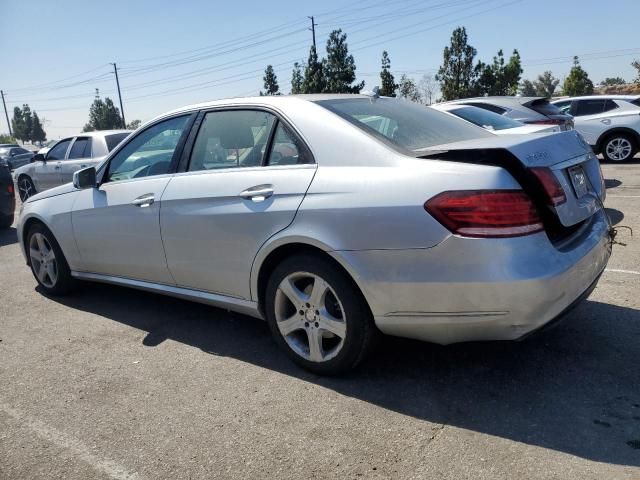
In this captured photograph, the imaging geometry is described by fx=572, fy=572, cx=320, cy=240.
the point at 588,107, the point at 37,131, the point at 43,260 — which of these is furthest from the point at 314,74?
the point at 37,131

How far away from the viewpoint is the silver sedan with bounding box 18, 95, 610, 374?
2.71 meters

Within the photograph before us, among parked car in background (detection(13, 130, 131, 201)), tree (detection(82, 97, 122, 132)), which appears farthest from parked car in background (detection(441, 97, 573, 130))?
tree (detection(82, 97, 122, 132))

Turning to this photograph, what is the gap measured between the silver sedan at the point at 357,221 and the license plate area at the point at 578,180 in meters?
0.01

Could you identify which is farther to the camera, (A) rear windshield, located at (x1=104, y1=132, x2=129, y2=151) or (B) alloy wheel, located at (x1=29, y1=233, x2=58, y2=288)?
(A) rear windshield, located at (x1=104, y1=132, x2=129, y2=151)

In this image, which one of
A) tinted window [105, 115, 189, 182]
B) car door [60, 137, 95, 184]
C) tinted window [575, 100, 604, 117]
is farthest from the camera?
tinted window [575, 100, 604, 117]

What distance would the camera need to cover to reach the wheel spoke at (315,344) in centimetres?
329

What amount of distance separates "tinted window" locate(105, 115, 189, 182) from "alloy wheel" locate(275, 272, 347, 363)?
4.74ft

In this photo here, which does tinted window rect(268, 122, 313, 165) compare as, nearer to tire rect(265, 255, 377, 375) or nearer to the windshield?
tire rect(265, 255, 377, 375)

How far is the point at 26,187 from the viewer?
13.0m

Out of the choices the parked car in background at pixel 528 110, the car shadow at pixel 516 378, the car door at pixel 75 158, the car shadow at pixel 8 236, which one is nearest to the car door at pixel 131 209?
the car shadow at pixel 516 378

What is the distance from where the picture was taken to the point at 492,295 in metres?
2.68

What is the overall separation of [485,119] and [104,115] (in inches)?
3420

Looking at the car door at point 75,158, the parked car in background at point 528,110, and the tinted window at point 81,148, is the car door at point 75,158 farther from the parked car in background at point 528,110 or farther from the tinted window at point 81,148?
the parked car in background at point 528,110

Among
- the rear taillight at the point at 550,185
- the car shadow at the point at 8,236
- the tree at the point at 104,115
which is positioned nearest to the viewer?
the rear taillight at the point at 550,185
